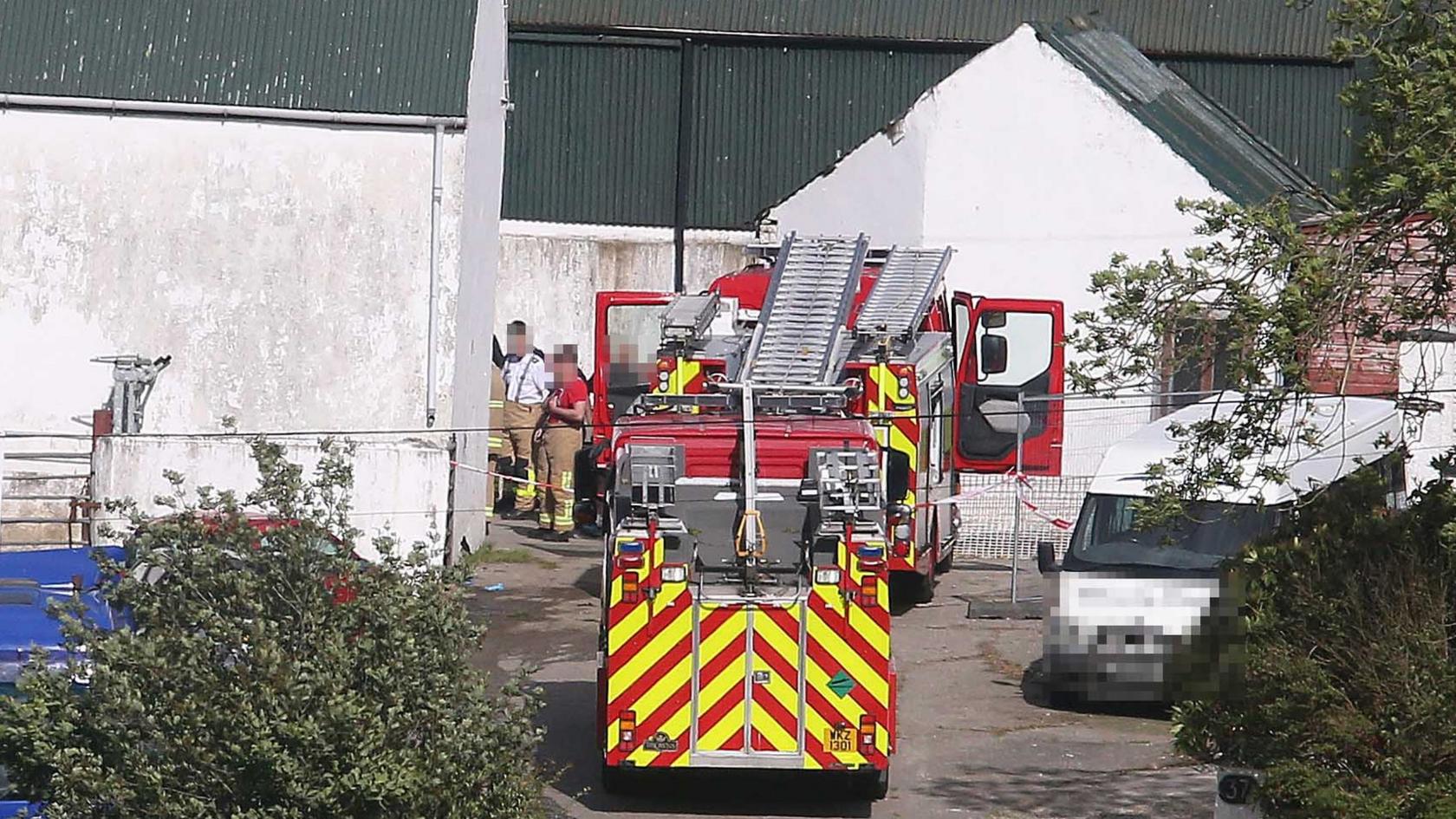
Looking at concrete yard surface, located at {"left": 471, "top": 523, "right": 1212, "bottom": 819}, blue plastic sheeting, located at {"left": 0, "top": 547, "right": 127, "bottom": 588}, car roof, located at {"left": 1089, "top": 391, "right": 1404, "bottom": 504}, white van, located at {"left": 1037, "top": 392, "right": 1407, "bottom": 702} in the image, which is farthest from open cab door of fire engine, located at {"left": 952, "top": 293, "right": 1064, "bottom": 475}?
blue plastic sheeting, located at {"left": 0, "top": 547, "right": 127, "bottom": 588}

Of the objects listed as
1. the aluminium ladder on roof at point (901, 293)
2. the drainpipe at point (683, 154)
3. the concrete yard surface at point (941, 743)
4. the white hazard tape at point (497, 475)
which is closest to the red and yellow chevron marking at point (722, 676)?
the concrete yard surface at point (941, 743)

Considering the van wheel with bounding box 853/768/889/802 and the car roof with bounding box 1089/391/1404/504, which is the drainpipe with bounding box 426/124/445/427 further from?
the van wheel with bounding box 853/768/889/802

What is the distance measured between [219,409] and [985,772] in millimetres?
9755

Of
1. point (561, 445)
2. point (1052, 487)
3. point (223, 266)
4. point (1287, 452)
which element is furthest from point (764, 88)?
point (1287, 452)

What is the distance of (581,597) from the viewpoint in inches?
717

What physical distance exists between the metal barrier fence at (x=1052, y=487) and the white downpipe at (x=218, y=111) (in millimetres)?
6734

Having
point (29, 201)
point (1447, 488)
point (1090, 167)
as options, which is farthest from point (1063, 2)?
point (1447, 488)

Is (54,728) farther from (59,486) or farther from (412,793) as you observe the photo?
(59,486)

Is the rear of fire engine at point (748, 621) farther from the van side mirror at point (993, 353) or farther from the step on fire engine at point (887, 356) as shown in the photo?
the van side mirror at point (993, 353)

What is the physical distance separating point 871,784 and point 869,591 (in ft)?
4.34

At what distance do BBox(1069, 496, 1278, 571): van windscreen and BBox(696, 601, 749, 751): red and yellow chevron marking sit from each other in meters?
4.02

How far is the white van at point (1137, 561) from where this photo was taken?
12.4 m

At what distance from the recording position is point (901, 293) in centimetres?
1653

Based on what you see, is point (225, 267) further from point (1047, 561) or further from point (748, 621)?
point (748, 621)
